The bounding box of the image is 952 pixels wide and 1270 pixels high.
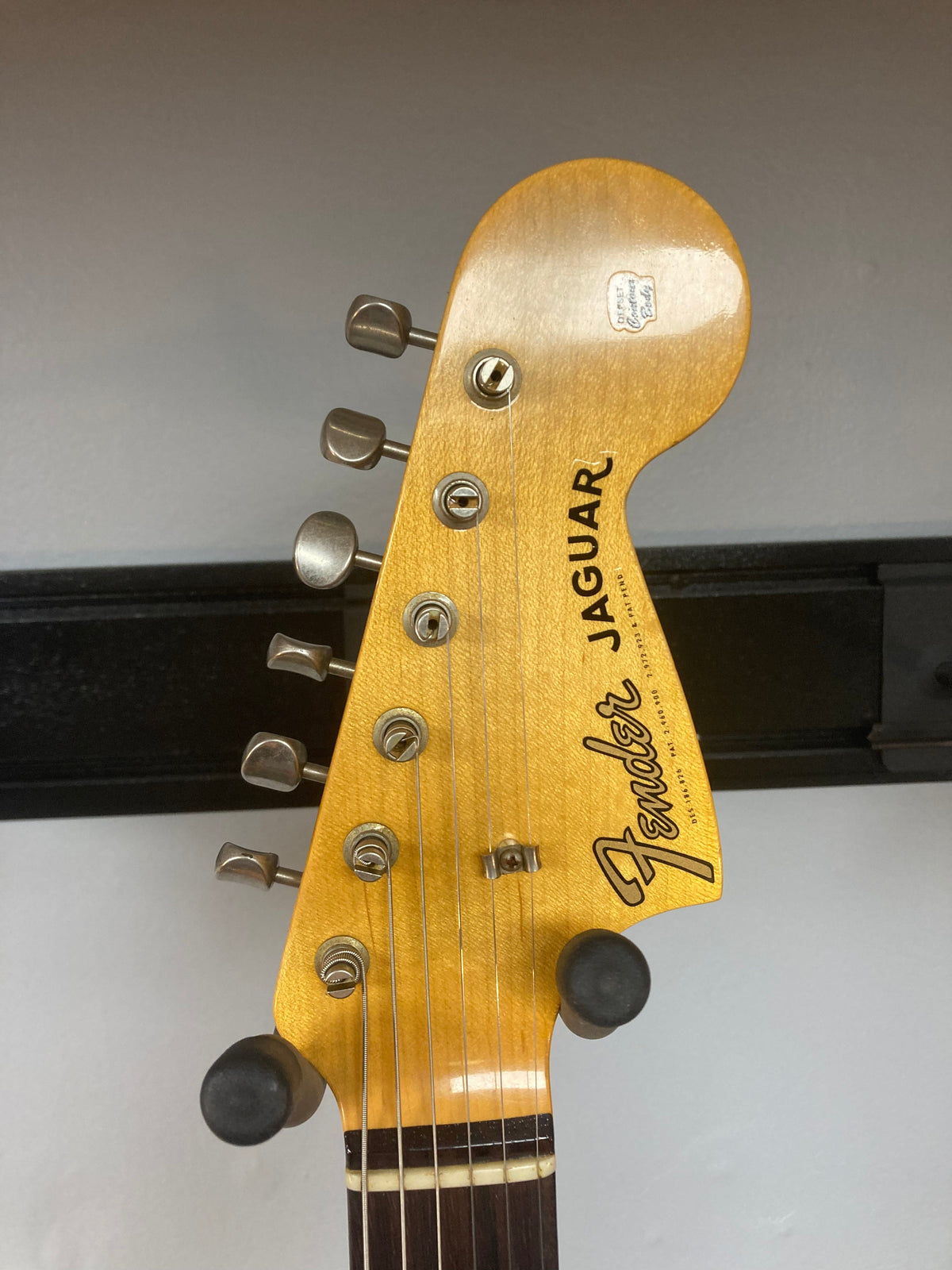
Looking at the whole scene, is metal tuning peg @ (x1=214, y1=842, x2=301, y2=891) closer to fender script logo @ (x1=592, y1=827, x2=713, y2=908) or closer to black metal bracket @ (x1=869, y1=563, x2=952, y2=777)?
fender script logo @ (x1=592, y1=827, x2=713, y2=908)

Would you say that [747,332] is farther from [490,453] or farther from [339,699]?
[339,699]

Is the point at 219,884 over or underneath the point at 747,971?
over

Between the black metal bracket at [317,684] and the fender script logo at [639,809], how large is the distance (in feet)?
0.87

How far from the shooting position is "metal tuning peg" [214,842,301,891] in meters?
0.53

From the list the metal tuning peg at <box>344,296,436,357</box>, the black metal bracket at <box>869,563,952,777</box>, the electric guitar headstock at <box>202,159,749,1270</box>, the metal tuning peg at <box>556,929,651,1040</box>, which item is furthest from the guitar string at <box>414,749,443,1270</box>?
the black metal bracket at <box>869,563,952,777</box>

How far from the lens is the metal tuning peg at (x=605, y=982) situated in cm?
45

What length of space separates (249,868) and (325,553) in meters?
0.20

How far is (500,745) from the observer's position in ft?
1.75

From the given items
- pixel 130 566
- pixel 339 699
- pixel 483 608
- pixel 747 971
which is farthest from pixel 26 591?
pixel 747 971

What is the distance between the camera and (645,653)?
20.6 inches

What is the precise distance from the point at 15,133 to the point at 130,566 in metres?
0.37

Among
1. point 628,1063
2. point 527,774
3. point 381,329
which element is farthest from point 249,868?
point 628,1063

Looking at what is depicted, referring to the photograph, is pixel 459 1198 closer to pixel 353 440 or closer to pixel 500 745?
pixel 500 745

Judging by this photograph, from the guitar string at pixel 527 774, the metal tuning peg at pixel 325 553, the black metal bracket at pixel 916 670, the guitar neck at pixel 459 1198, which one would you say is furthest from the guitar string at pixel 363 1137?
the black metal bracket at pixel 916 670
